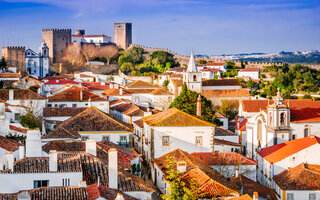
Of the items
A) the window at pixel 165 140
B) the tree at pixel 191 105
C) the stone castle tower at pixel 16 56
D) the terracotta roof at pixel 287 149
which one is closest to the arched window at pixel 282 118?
the terracotta roof at pixel 287 149

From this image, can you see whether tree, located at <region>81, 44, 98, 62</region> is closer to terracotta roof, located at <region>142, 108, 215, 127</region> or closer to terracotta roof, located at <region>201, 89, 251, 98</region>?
terracotta roof, located at <region>201, 89, 251, 98</region>

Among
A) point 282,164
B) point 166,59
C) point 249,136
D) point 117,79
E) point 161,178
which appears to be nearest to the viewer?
point 161,178

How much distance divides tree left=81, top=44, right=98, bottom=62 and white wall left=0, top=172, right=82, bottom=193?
247 ft

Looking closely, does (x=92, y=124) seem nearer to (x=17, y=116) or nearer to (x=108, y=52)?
(x=17, y=116)

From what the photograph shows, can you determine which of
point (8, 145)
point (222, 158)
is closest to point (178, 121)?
point (222, 158)

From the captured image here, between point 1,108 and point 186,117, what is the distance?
38.1ft

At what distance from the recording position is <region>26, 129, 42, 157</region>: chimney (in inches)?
779

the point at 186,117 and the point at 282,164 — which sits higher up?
the point at 186,117

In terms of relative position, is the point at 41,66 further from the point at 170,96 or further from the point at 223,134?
the point at 223,134

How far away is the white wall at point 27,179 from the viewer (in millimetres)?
17266

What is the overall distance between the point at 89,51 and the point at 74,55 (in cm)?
318

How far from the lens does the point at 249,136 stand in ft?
134

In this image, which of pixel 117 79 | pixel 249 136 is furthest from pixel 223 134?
pixel 117 79

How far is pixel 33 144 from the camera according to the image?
20.0 meters
